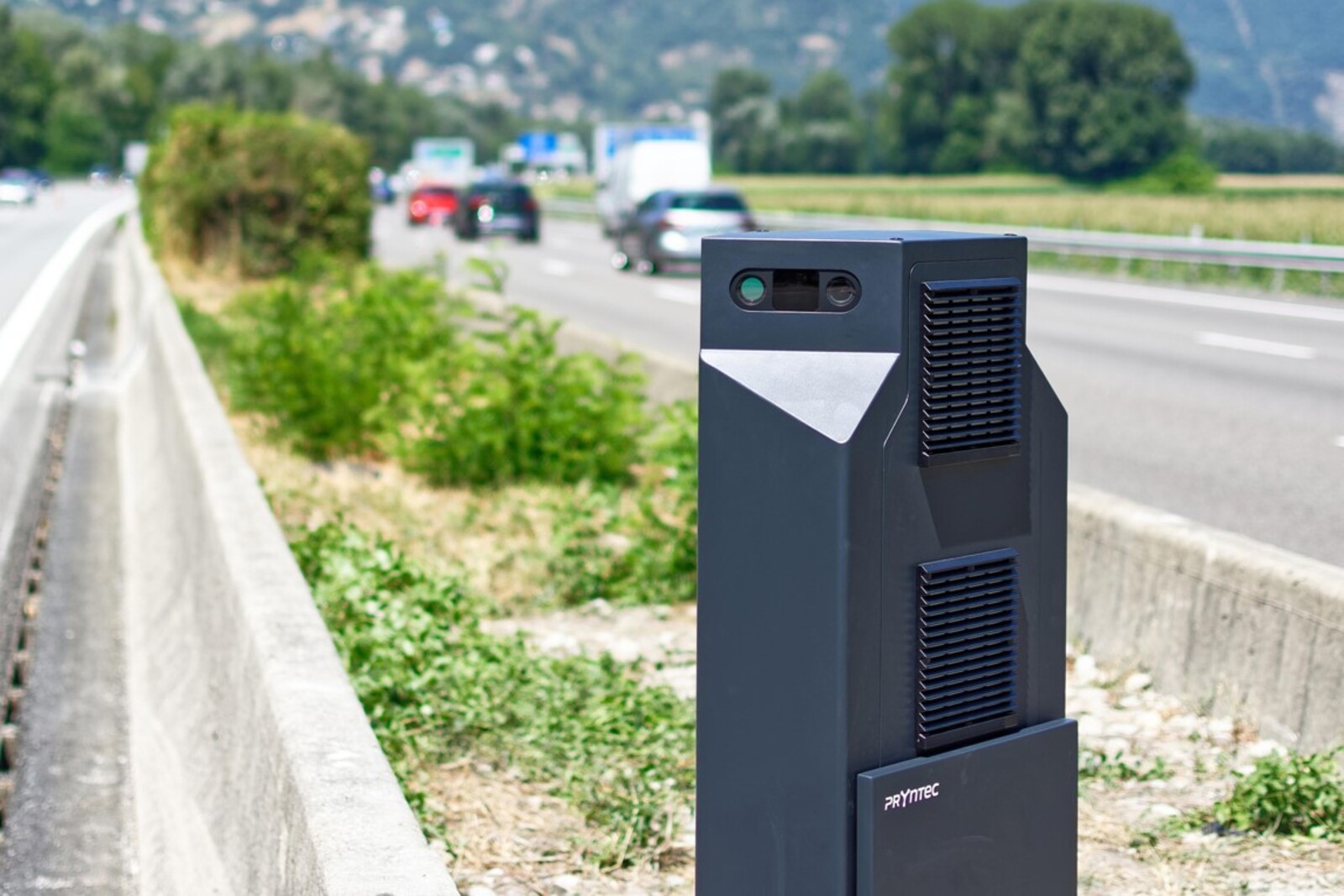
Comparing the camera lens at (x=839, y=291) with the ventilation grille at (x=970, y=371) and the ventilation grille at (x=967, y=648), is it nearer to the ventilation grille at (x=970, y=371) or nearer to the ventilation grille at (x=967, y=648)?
the ventilation grille at (x=970, y=371)

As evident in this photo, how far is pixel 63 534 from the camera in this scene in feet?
29.8

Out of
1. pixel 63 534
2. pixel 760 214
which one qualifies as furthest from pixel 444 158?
pixel 63 534

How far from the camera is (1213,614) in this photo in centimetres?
518

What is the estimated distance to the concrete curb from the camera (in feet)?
15.4

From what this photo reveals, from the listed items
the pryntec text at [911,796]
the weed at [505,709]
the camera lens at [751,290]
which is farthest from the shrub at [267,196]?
the pryntec text at [911,796]

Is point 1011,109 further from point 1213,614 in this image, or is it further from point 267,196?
point 1213,614

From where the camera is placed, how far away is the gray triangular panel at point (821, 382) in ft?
8.38

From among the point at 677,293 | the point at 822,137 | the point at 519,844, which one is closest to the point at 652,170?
the point at 677,293

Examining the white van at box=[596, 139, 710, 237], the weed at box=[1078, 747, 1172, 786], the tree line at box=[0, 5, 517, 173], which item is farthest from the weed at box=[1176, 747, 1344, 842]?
the tree line at box=[0, 5, 517, 173]

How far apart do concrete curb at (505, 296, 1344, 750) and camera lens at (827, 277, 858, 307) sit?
252 cm

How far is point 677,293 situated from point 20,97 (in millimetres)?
144460

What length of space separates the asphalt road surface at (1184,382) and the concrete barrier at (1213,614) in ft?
7.36

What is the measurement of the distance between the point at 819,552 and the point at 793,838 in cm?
45

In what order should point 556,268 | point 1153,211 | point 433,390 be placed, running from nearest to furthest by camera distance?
1. point 433,390
2. point 556,268
3. point 1153,211
